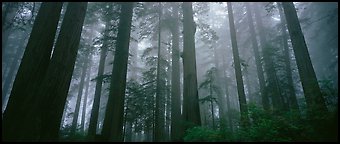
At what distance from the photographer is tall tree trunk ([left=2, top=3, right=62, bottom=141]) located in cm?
514

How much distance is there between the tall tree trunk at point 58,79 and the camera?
5.66m

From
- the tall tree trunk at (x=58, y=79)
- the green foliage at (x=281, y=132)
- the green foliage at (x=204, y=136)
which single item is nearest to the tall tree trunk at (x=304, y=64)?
the green foliage at (x=281, y=132)

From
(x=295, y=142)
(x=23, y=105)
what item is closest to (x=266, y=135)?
(x=295, y=142)

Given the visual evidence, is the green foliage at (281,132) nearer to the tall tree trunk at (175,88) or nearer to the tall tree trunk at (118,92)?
the tall tree trunk at (118,92)

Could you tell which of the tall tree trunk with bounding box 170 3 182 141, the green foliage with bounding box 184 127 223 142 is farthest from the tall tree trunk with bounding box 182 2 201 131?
the tall tree trunk with bounding box 170 3 182 141

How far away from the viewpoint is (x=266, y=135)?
5188 millimetres

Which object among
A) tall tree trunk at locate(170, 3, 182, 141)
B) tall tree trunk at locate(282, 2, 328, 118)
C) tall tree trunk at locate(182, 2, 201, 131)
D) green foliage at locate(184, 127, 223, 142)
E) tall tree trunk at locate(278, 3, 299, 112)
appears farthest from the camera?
tall tree trunk at locate(278, 3, 299, 112)

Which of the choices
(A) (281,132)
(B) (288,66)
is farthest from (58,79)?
(B) (288,66)

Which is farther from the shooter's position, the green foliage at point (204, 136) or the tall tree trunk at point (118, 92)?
the tall tree trunk at point (118, 92)

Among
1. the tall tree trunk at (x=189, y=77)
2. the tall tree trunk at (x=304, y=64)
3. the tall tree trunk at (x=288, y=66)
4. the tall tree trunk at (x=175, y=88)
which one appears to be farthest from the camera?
the tall tree trunk at (x=288, y=66)

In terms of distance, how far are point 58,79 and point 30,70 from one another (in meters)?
0.66

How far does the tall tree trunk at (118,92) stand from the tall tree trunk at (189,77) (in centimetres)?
236

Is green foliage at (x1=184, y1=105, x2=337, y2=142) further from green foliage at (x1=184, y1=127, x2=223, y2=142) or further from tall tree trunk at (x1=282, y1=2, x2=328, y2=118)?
tall tree trunk at (x1=282, y1=2, x2=328, y2=118)

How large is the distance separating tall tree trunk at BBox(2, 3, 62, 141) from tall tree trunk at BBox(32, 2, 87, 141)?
8.1 inches
